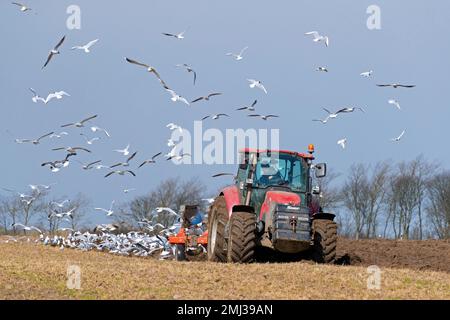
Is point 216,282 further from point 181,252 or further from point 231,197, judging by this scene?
point 181,252

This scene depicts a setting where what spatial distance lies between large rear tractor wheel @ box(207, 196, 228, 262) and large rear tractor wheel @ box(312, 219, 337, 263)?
2265 millimetres

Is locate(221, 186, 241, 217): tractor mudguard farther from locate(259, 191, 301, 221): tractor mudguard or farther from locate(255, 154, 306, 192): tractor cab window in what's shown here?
locate(259, 191, 301, 221): tractor mudguard

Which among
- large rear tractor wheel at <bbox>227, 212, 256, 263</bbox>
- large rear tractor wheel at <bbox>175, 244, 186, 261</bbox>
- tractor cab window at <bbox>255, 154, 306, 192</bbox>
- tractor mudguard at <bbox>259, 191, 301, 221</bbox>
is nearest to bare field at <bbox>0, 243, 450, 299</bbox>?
large rear tractor wheel at <bbox>227, 212, 256, 263</bbox>

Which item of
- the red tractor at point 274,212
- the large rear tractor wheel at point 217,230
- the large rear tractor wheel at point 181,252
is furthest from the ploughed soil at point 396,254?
the large rear tractor wheel at point 181,252

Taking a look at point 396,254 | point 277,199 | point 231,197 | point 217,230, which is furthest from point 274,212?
point 396,254

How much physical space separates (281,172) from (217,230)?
6.81ft

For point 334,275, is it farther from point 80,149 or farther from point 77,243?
point 77,243

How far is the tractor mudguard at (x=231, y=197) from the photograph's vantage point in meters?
18.5

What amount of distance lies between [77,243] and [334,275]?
15280 mm

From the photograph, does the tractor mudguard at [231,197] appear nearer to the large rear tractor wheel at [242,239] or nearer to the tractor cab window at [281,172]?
the tractor cab window at [281,172]

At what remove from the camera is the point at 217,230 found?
62.3ft

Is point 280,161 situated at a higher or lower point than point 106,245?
higher

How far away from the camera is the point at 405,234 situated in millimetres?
43906
